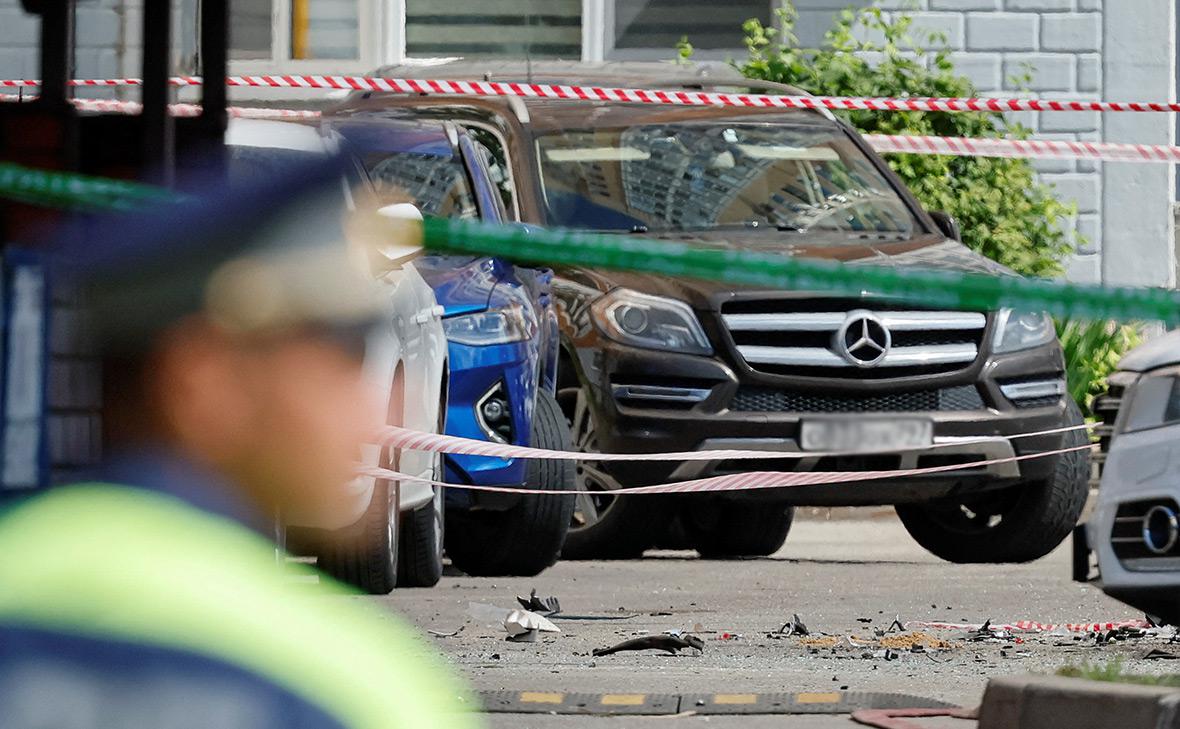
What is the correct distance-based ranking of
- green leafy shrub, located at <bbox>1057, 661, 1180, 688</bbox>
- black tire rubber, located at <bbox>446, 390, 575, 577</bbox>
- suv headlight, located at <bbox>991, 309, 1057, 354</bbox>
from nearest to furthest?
green leafy shrub, located at <bbox>1057, 661, 1180, 688</bbox>
black tire rubber, located at <bbox>446, 390, 575, 577</bbox>
suv headlight, located at <bbox>991, 309, 1057, 354</bbox>

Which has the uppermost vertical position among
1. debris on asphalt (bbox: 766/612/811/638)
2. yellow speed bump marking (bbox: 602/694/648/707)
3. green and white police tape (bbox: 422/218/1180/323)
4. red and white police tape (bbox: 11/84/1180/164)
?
red and white police tape (bbox: 11/84/1180/164)

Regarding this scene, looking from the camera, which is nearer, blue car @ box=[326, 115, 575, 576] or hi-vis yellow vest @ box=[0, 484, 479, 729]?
hi-vis yellow vest @ box=[0, 484, 479, 729]

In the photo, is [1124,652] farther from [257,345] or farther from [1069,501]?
[257,345]

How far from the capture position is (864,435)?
926 centimetres

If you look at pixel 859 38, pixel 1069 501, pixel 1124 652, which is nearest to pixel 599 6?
pixel 859 38

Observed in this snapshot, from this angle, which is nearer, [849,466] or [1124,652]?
[1124,652]

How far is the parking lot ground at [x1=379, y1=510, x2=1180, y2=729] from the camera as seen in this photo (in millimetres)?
5895

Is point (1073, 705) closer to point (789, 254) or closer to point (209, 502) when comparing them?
point (209, 502)

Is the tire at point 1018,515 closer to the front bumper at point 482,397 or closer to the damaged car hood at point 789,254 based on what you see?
the damaged car hood at point 789,254

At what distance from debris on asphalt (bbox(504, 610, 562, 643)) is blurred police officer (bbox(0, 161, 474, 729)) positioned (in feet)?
12.5

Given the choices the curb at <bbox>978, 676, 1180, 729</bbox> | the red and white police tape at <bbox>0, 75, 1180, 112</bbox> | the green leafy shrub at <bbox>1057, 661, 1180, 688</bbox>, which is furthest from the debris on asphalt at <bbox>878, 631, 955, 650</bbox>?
the red and white police tape at <bbox>0, 75, 1180, 112</bbox>

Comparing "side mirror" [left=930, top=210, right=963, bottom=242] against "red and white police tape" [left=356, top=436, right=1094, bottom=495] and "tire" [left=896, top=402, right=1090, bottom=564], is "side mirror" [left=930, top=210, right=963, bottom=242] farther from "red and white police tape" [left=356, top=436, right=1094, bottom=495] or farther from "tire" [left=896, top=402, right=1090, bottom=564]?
"red and white police tape" [left=356, top=436, right=1094, bottom=495]

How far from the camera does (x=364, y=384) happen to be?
320cm

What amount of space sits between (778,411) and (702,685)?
3.46 m
